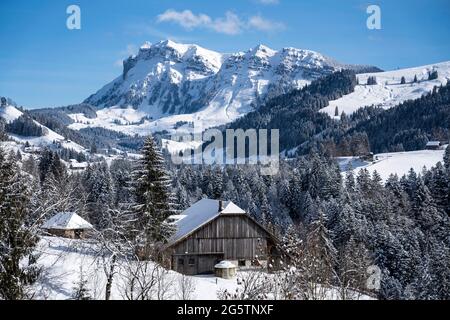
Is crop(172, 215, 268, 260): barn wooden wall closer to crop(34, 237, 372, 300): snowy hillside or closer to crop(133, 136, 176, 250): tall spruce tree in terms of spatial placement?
crop(133, 136, 176, 250): tall spruce tree

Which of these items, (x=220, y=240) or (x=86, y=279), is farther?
(x=220, y=240)

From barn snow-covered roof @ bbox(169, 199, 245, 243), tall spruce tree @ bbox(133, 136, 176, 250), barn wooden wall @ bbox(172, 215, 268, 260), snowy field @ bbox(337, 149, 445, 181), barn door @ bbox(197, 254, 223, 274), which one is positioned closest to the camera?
tall spruce tree @ bbox(133, 136, 176, 250)

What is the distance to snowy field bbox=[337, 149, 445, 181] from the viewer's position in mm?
100250

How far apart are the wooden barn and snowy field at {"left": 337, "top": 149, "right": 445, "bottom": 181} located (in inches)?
2566

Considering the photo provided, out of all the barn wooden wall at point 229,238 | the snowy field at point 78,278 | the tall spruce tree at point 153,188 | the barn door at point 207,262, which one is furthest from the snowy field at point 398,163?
the snowy field at point 78,278

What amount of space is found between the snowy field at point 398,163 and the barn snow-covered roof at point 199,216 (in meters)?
64.3

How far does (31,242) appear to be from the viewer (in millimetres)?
9883

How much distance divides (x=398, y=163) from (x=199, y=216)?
3241 inches

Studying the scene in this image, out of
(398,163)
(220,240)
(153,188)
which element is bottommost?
(220,240)

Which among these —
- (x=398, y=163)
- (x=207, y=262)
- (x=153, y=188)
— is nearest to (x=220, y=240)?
(x=207, y=262)

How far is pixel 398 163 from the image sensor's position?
107m

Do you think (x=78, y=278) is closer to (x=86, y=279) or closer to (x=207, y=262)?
(x=86, y=279)

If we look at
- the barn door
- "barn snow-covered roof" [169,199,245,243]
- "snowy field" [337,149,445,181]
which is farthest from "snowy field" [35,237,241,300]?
"snowy field" [337,149,445,181]
